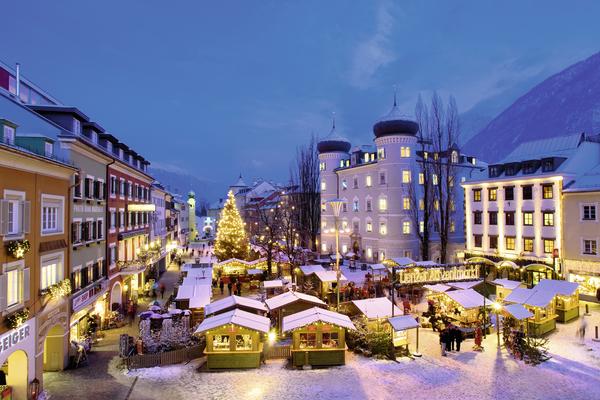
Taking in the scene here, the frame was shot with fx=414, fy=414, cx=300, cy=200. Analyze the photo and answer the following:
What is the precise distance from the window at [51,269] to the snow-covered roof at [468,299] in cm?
2097

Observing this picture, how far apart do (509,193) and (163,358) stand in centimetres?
3460

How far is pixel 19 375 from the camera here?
14352 mm

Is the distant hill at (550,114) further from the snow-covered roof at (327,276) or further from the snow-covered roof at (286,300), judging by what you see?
the snow-covered roof at (286,300)

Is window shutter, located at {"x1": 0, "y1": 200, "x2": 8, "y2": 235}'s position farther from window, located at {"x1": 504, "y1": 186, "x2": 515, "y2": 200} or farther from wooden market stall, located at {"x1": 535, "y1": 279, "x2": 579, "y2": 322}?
window, located at {"x1": 504, "y1": 186, "x2": 515, "y2": 200}

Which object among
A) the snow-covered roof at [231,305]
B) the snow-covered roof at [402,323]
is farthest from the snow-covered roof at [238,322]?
the snow-covered roof at [402,323]

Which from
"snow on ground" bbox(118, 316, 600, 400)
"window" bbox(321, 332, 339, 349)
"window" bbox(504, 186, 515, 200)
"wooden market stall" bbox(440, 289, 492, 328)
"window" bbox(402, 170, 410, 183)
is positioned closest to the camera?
"snow on ground" bbox(118, 316, 600, 400)

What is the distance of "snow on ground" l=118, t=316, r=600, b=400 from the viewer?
1596 centimetres

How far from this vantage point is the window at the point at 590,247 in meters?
32.4

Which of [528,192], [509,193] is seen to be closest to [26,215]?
[528,192]

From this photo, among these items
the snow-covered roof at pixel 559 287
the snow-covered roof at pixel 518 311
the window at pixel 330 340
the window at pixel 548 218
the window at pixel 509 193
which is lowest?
the window at pixel 330 340

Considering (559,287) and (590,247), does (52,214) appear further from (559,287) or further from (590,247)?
(590,247)

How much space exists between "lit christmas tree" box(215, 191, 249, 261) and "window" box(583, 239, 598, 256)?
33172 millimetres

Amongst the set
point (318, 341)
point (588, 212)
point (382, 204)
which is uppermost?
point (382, 204)

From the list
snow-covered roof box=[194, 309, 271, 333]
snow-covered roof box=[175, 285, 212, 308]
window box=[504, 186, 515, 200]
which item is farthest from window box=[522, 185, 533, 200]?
snow-covered roof box=[175, 285, 212, 308]
